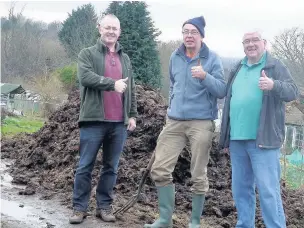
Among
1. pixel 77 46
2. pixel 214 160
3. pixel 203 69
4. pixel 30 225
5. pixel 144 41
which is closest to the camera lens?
pixel 203 69

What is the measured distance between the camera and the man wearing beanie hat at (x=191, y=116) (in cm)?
424

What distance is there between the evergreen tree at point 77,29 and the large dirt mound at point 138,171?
86.7 feet

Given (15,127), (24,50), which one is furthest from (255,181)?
(24,50)

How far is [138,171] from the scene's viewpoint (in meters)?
6.42

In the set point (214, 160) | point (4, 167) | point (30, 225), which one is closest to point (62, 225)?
point (30, 225)

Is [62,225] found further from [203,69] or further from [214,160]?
[214,160]

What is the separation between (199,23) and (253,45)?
1.86ft

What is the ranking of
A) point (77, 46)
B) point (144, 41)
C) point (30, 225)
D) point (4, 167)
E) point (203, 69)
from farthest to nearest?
1. point (77, 46)
2. point (144, 41)
3. point (4, 167)
4. point (30, 225)
5. point (203, 69)

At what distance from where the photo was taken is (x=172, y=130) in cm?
436

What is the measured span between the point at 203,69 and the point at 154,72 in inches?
704

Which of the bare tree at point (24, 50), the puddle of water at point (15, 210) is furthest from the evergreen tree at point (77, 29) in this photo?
the puddle of water at point (15, 210)

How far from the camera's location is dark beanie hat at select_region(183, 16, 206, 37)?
14.0 ft

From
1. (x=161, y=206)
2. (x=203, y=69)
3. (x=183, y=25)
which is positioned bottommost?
(x=161, y=206)

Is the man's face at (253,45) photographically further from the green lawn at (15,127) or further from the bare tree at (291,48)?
the bare tree at (291,48)
